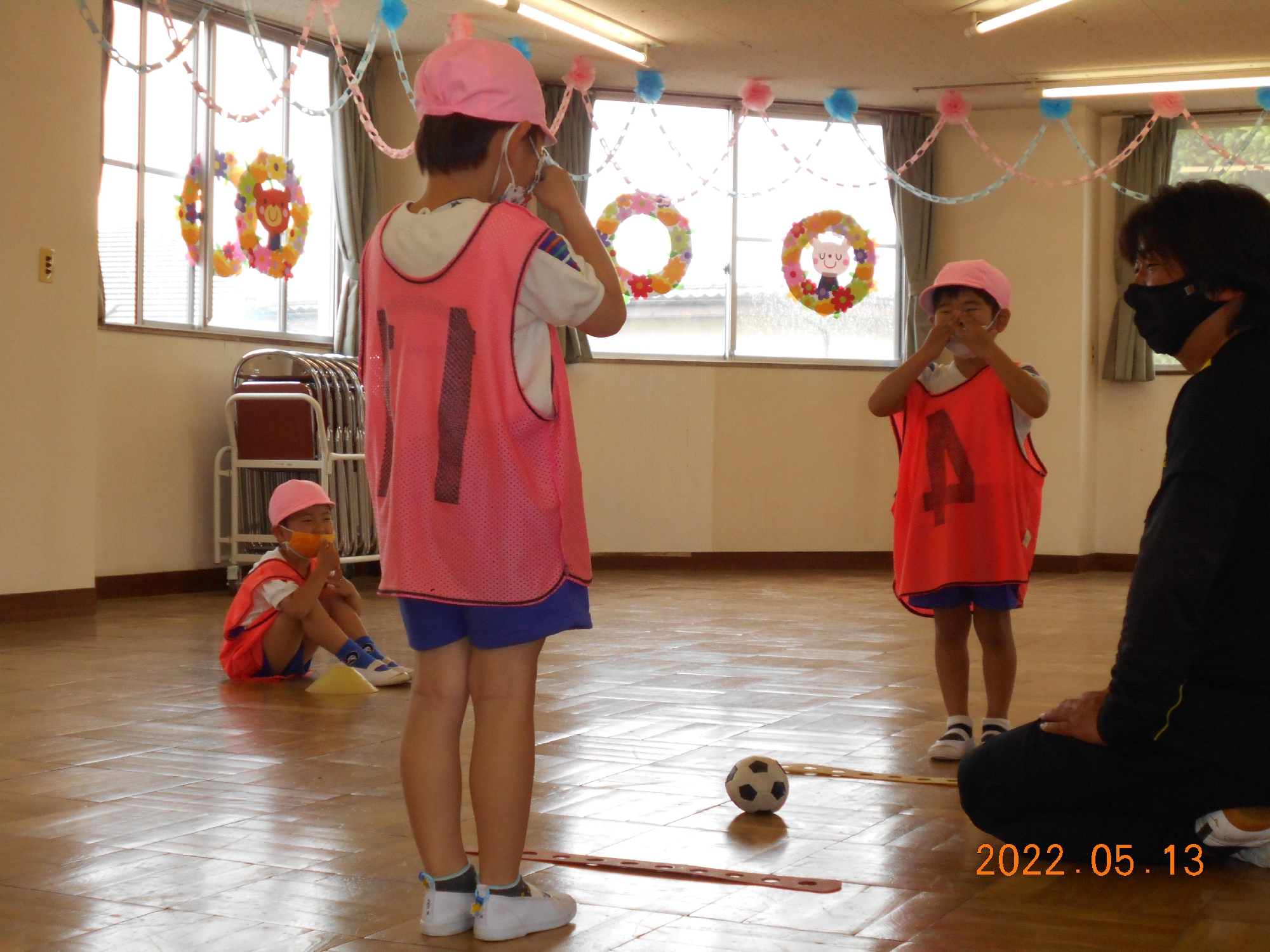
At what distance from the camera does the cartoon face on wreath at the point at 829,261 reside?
980 centimetres

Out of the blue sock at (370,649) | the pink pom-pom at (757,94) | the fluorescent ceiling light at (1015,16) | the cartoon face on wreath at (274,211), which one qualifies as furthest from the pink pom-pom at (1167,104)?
the blue sock at (370,649)

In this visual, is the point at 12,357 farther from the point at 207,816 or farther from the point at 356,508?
the point at 207,816

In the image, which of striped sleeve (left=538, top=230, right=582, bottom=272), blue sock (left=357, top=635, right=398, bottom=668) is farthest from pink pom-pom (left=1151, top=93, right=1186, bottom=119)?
striped sleeve (left=538, top=230, right=582, bottom=272)

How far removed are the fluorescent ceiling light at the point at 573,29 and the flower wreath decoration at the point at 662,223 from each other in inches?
43.4

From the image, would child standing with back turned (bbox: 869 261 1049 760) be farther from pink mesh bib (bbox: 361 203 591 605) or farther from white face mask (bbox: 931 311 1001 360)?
pink mesh bib (bbox: 361 203 591 605)

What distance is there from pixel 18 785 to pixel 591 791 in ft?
3.86

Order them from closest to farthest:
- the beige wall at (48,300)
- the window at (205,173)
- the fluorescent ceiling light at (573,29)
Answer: the beige wall at (48,300) < the window at (205,173) < the fluorescent ceiling light at (573,29)

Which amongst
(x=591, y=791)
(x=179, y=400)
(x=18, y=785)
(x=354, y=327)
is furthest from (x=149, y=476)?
(x=591, y=791)

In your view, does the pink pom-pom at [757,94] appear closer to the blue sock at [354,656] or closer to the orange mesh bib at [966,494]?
the blue sock at [354,656]

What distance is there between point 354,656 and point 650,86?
554 cm

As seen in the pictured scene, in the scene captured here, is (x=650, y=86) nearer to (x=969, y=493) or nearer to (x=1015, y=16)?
(x=1015, y=16)

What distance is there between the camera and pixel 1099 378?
10000 millimetres

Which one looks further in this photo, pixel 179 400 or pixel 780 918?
pixel 179 400

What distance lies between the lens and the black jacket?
202cm
